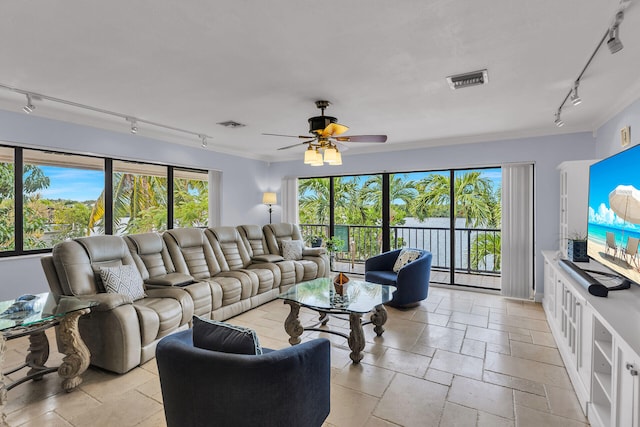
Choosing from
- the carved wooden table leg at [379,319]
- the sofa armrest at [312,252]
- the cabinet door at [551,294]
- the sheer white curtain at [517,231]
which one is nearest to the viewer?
the carved wooden table leg at [379,319]

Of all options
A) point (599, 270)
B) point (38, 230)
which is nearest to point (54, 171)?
point (38, 230)

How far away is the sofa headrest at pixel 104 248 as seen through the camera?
3.02 m

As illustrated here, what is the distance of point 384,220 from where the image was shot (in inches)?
231

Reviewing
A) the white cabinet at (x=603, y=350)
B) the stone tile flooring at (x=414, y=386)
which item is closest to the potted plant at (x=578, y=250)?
the white cabinet at (x=603, y=350)

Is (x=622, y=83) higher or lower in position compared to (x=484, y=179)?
higher

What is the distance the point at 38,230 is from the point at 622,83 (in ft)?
20.1

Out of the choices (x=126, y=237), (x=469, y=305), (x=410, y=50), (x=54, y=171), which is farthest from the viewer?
(x=469, y=305)

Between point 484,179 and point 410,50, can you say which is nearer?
point 410,50

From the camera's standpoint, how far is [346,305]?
288 centimetres

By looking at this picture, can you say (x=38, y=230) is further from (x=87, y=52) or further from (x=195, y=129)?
(x=87, y=52)

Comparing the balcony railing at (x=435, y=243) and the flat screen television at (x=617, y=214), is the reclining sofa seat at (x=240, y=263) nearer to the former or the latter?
the balcony railing at (x=435, y=243)

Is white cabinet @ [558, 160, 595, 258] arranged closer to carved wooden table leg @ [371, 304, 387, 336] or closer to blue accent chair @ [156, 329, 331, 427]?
carved wooden table leg @ [371, 304, 387, 336]

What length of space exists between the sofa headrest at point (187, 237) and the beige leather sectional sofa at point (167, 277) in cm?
1

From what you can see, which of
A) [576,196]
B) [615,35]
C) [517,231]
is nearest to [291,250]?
[517,231]
